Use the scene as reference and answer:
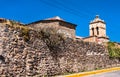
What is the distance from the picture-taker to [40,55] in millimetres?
17250

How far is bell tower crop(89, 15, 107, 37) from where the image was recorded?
2180 inches

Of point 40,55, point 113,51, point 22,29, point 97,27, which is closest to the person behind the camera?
point 22,29

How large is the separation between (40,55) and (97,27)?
3995 cm

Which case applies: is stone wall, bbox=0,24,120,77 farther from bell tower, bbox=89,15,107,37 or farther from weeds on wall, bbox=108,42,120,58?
bell tower, bbox=89,15,107,37

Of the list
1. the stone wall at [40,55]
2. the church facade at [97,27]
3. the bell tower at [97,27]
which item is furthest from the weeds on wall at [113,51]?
the bell tower at [97,27]

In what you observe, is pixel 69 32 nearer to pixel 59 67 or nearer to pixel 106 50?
pixel 106 50

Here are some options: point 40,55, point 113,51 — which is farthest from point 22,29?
point 113,51

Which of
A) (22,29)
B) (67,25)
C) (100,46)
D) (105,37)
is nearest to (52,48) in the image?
(22,29)

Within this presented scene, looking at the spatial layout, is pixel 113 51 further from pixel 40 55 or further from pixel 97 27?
pixel 97 27

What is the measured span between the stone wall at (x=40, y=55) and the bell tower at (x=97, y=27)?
103 ft

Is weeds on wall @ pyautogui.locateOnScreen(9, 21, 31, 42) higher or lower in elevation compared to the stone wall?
higher

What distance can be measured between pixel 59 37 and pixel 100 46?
7660 millimetres

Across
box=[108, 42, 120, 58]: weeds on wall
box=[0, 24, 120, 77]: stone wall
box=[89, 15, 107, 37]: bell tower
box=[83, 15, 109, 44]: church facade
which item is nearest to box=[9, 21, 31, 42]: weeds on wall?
box=[0, 24, 120, 77]: stone wall

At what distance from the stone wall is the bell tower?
1241 inches
